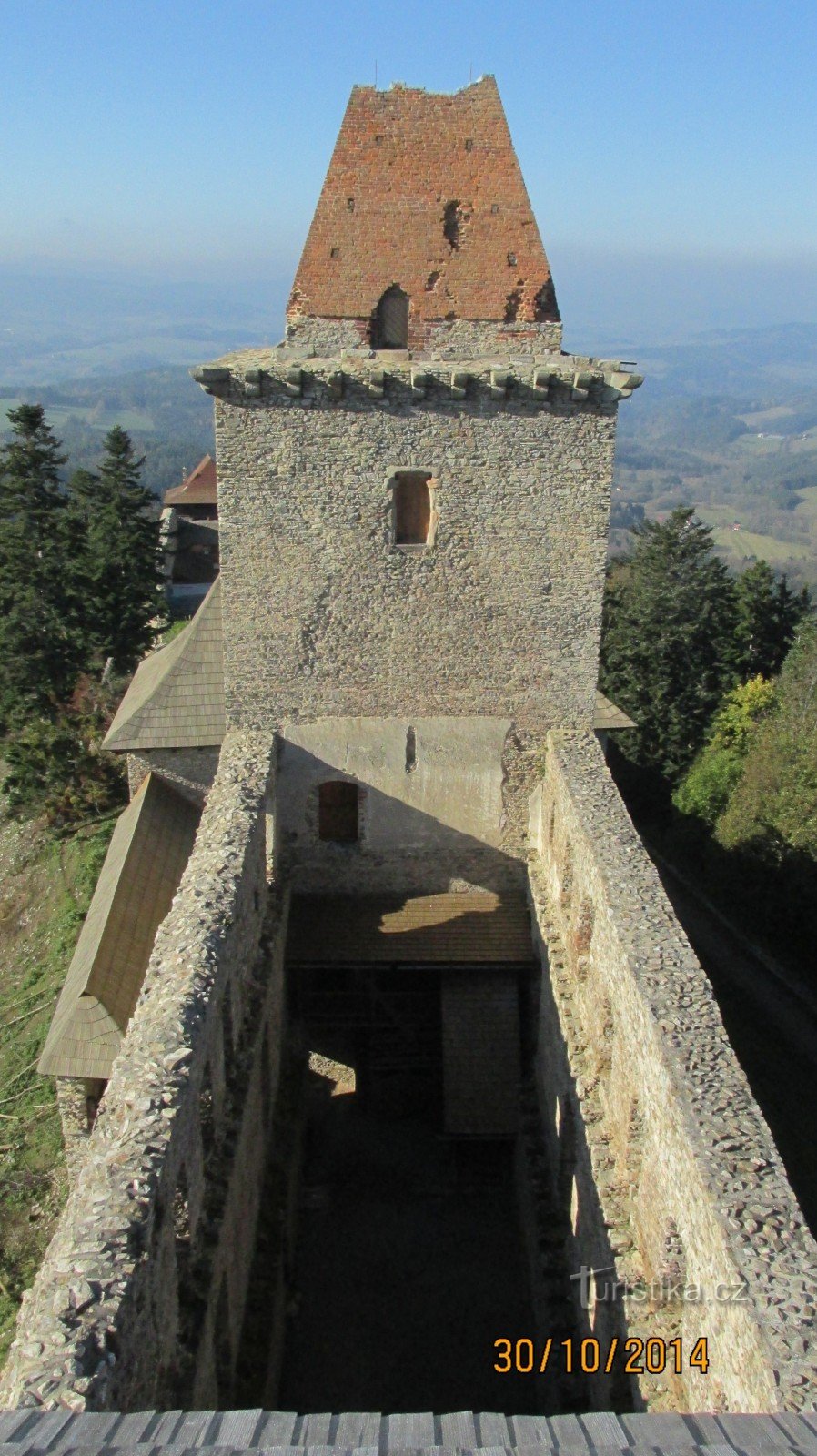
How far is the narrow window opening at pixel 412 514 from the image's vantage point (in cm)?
1394

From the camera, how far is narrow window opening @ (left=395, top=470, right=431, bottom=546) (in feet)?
45.7

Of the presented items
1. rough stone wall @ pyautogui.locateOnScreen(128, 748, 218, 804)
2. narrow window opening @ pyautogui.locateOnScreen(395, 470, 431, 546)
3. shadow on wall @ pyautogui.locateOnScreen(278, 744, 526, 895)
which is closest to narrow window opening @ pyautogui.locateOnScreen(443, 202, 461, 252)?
narrow window opening @ pyautogui.locateOnScreen(395, 470, 431, 546)

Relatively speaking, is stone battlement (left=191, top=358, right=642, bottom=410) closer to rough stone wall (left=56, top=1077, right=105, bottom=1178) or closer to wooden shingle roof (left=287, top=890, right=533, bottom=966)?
wooden shingle roof (left=287, top=890, right=533, bottom=966)

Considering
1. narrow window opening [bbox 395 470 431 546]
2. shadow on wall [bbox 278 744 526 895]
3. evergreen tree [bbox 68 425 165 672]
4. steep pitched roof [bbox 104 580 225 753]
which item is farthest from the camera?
evergreen tree [bbox 68 425 165 672]

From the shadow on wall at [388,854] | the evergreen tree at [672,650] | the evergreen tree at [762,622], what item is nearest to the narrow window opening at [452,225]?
the shadow on wall at [388,854]

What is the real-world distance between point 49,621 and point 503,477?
59.9 ft

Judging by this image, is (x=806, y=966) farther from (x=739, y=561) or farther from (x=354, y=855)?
(x=739, y=561)

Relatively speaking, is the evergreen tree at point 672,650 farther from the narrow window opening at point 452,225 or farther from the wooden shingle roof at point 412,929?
the narrow window opening at point 452,225

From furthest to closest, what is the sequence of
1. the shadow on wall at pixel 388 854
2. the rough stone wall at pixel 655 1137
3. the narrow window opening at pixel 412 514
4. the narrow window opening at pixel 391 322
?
the shadow on wall at pixel 388 854 → the narrow window opening at pixel 412 514 → the narrow window opening at pixel 391 322 → the rough stone wall at pixel 655 1137

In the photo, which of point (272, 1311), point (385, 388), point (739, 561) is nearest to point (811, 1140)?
point (272, 1311)

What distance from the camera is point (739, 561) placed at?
4985 inches

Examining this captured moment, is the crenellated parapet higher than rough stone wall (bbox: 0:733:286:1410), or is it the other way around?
the crenellated parapet
